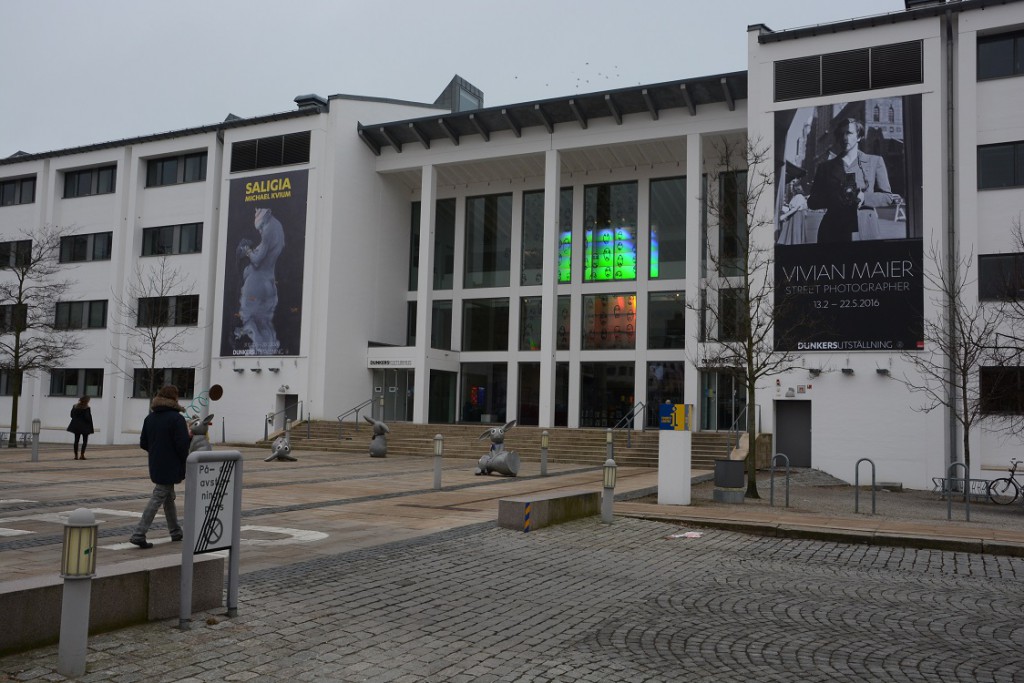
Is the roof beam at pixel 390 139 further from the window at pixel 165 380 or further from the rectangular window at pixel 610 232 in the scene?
the window at pixel 165 380

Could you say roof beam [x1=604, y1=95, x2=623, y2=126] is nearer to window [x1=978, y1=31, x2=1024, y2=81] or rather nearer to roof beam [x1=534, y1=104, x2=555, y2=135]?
roof beam [x1=534, y1=104, x2=555, y2=135]

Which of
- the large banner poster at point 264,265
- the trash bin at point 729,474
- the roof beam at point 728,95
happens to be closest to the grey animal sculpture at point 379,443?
the large banner poster at point 264,265

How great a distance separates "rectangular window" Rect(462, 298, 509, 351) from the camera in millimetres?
41344

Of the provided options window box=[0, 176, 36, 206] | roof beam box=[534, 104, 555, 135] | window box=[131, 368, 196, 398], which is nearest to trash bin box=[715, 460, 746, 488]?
roof beam box=[534, 104, 555, 135]

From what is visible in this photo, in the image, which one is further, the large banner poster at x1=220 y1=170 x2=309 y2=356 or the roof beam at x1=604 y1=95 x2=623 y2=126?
the large banner poster at x1=220 y1=170 x2=309 y2=356

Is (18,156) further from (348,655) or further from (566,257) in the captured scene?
(348,655)

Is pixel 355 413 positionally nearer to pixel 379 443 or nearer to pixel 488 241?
pixel 379 443

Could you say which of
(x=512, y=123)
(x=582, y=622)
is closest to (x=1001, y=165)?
(x=512, y=123)

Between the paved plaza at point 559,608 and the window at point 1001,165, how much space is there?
19.0 metres

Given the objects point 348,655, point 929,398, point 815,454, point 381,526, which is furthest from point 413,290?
point 348,655

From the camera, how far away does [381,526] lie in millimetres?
12000

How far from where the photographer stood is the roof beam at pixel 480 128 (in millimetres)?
37625

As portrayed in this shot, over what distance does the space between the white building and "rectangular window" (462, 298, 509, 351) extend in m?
0.12

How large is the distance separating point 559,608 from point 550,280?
29.5m
